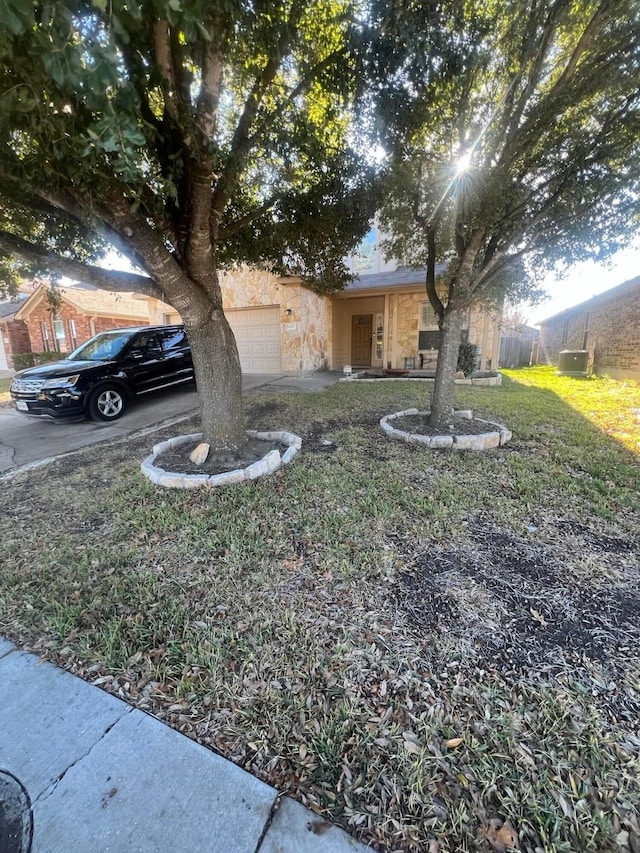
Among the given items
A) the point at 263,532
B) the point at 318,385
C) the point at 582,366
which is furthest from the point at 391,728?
the point at 582,366

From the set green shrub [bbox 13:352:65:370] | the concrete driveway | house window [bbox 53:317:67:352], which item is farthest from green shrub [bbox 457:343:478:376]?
house window [bbox 53:317:67:352]

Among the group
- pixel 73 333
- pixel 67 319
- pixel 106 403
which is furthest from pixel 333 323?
pixel 67 319

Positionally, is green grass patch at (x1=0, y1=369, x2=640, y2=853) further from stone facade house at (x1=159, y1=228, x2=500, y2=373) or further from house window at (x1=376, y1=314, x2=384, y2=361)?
house window at (x1=376, y1=314, x2=384, y2=361)

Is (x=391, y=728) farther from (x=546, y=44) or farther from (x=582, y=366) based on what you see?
(x=582, y=366)

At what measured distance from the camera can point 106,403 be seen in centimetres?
654

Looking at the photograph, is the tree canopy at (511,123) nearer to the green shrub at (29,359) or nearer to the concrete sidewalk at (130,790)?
the concrete sidewalk at (130,790)

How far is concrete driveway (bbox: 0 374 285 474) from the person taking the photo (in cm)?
510

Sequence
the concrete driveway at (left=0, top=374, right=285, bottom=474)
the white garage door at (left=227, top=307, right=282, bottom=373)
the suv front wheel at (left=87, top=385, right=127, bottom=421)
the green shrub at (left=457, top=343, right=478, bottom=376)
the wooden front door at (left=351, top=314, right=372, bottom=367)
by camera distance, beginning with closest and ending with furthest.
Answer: the concrete driveway at (left=0, top=374, right=285, bottom=474), the suv front wheel at (left=87, top=385, right=127, bottom=421), the green shrub at (left=457, top=343, right=478, bottom=376), the white garage door at (left=227, top=307, right=282, bottom=373), the wooden front door at (left=351, top=314, right=372, bottom=367)

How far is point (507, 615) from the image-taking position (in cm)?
200

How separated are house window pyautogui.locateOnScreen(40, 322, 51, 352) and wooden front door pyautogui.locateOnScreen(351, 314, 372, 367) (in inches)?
549

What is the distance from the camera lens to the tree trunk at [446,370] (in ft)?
15.8

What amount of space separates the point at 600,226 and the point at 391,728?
5.58 meters

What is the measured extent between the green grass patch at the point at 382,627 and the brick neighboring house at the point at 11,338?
16821 millimetres

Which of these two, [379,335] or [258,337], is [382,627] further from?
[379,335]
